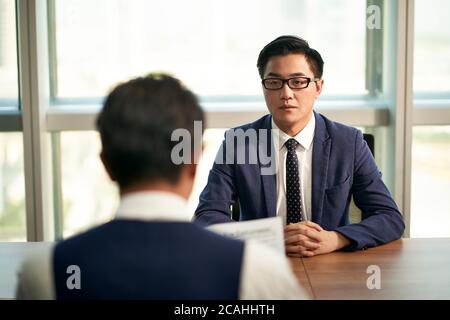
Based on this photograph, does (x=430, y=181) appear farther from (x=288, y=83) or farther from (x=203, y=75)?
(x=288, y=83)

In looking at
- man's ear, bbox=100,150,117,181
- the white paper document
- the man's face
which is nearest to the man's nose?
the man's face

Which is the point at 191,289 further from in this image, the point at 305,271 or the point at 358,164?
the point at 358,164

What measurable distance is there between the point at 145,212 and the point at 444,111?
10.3ft

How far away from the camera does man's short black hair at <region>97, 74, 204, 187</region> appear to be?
3.16 ft

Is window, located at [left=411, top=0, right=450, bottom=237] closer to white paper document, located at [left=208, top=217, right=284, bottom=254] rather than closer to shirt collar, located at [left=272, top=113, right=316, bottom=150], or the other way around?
shirt collar, located at [left=272, top=113, right=316, bottom=150]

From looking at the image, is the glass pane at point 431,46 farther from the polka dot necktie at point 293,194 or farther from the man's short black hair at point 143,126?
the man's short black hair at point 143,126

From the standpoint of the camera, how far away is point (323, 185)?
2.35 metres

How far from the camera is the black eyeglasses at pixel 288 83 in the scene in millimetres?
2414

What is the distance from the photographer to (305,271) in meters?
1.88

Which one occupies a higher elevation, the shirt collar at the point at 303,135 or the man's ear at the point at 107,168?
the man's ear at the point at 107,168

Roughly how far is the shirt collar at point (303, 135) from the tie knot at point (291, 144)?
1 centimetres

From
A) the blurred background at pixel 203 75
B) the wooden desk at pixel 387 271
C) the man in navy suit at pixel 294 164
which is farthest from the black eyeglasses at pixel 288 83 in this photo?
the blurred background at pixel 203 75

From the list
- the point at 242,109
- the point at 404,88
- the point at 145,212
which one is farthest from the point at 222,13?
the point at 145,212

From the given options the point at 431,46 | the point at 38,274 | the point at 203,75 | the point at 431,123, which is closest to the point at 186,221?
the point at 38,274
